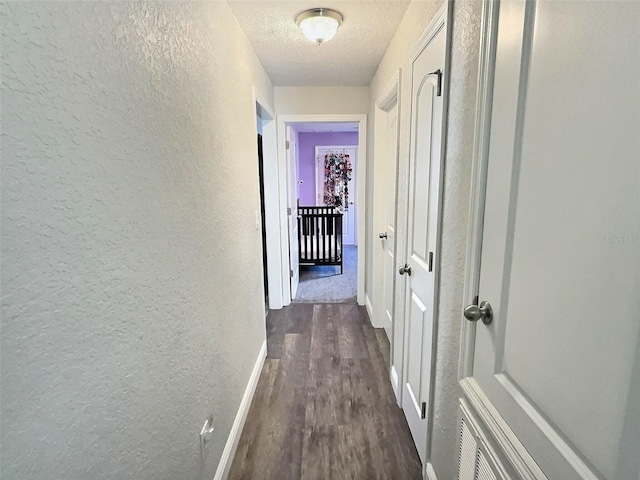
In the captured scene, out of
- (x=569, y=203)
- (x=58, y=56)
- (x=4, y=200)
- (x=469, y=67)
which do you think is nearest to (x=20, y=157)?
(x=4, y=200)

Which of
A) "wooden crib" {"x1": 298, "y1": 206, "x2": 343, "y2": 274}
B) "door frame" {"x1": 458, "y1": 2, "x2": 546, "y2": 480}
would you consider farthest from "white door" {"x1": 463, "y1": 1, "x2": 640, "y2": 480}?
"wooden crib" {"x1": 298, "y1": 206, "x2": 343, "y2": 274}

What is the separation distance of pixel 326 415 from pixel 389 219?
150 cm

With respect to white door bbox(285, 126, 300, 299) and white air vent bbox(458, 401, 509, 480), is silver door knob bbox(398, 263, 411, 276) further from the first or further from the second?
white door bbox(285, 126, 300, 299)

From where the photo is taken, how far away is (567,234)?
63cm

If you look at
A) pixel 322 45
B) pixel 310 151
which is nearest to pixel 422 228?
pixel 322 45

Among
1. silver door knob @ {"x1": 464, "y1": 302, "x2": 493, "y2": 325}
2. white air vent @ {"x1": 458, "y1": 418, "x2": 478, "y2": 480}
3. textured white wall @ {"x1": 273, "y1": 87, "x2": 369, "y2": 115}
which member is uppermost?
textured white wall @ {"x1": 273, "y1": 87, "x2": 369, "y2": 115}

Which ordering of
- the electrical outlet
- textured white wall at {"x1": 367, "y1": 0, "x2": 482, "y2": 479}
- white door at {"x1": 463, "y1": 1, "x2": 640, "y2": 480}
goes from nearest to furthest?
1. white door at {"x1": 463, "y1": 1, "x2": 640, "y2": 480}
2. textured white wall at {"x1": 367, "y1": 0, "x2": 482, "y2": 479}
3. the electrical outlet

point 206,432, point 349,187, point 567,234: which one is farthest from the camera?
point 349,187

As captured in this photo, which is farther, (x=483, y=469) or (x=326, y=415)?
(x=326, y=415)

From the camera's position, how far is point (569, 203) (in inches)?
24.5

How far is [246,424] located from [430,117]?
1.85m

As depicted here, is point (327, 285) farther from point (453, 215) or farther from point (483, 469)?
point (483, 469)

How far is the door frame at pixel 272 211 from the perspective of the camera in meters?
3.20

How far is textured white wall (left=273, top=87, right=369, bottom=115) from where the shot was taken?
3.18 m
